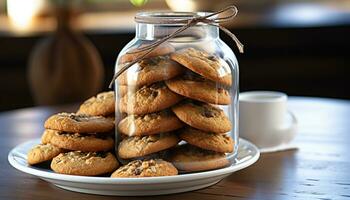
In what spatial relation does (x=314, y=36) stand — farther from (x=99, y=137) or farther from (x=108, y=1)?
(x=99, y=137)

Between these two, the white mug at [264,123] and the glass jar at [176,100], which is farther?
the white mug at [264,123]

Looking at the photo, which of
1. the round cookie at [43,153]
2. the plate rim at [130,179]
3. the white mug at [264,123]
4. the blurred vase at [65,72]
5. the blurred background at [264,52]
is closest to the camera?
the plate rim at [130,179]

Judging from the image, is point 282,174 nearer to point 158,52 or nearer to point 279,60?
point 158,52

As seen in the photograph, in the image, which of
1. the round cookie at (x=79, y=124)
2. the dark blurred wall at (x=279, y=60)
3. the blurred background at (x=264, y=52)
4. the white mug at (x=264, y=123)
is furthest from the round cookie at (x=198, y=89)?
the dark blurred wall at (x=279, y=60)

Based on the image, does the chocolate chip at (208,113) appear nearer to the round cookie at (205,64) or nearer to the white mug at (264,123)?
the round cookie at (205,64)

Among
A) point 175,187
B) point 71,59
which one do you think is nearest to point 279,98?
point 175,187

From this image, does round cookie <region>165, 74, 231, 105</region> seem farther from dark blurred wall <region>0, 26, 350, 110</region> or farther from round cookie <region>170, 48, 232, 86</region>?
dark blurred wall <region>0, 26, 350, 110</region>
